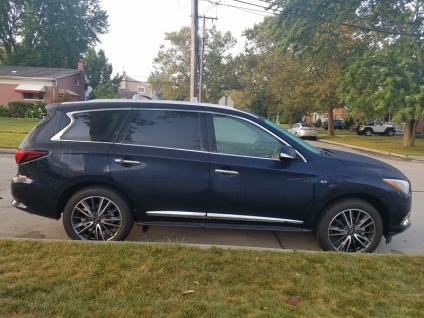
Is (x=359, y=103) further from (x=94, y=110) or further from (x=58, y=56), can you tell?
(x=58, y=56)

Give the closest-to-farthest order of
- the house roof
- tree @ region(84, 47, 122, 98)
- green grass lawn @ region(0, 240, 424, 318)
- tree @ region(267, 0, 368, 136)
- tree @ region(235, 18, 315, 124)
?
green grass lawn @ region(0, 240, 424, 318) → tree @ region(267, 0, 368, 136) → tree @ region(235, 18, 315, 124) → the house roof → tree @ region(84, 47, 122, 98)

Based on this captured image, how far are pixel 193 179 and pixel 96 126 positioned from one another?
1.41 metres

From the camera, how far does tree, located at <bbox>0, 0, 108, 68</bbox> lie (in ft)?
168

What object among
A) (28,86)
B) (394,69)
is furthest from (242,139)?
(28,86)

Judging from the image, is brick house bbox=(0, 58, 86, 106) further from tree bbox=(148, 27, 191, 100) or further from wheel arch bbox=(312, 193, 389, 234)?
wheel arch bbox=(312, 193, 389, 234)

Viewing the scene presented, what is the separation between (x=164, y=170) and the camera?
4.49 metres

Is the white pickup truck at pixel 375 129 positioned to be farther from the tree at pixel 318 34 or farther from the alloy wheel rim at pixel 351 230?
the alloy wheel rim at pixel 351 230

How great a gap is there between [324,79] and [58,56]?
135 feet

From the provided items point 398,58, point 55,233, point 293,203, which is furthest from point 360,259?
point 398,58

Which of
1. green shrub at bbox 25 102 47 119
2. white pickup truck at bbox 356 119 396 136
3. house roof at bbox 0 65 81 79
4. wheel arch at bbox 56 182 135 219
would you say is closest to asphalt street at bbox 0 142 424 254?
wheel arch at bbox 56 182 135 219

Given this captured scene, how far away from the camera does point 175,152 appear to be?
4.55 m

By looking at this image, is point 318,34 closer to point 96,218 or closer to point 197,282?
point 96,218

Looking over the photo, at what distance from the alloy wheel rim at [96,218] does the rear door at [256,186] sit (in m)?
1.18

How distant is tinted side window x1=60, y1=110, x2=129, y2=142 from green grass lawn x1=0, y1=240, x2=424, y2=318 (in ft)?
4.32
